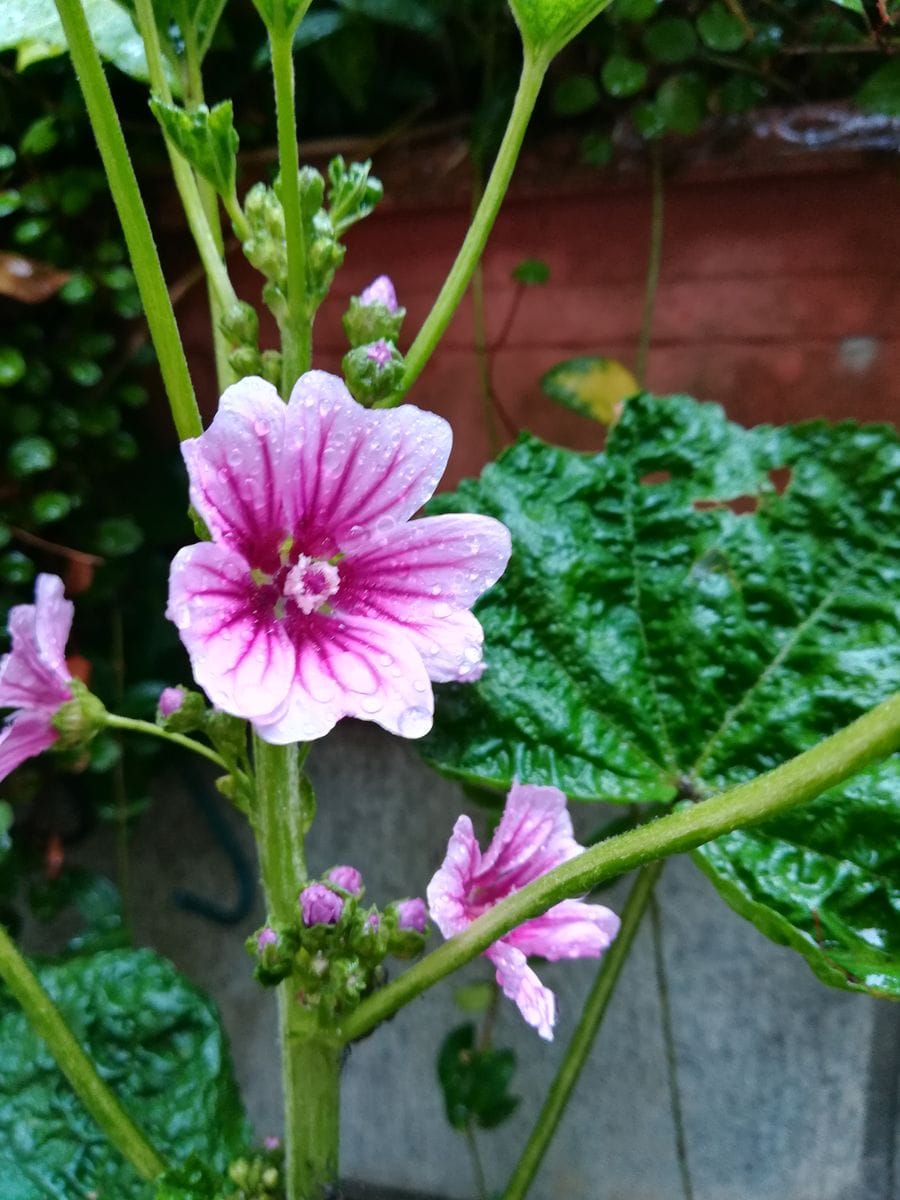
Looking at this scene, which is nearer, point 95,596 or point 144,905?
point 95,596

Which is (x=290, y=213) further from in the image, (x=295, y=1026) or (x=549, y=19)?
(x=295, y=1026)

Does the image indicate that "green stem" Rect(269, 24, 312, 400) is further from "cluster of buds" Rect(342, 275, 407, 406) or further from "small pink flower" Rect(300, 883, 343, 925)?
"small pink flower" Rect(300, 883, 343, 925)

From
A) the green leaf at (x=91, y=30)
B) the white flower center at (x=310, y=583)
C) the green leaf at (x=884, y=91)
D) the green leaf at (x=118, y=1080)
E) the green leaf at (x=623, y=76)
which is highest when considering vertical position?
the green leaf at (x=623, y=76)

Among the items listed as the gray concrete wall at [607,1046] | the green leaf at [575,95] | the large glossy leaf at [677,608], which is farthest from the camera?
the gray concrete wall at [607,1046]

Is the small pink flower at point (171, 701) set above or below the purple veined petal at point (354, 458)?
below

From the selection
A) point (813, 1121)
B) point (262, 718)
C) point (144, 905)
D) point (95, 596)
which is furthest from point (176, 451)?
point (813, 1121)

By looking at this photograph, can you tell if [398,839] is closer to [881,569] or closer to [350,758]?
[350,758]

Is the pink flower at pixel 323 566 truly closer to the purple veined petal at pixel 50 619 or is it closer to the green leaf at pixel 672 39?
the purple veined petal at pixel 50 619

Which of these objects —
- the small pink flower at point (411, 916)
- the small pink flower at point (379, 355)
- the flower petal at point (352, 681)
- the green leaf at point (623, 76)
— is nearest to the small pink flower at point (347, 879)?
the small pink flower at point (411, 916)
